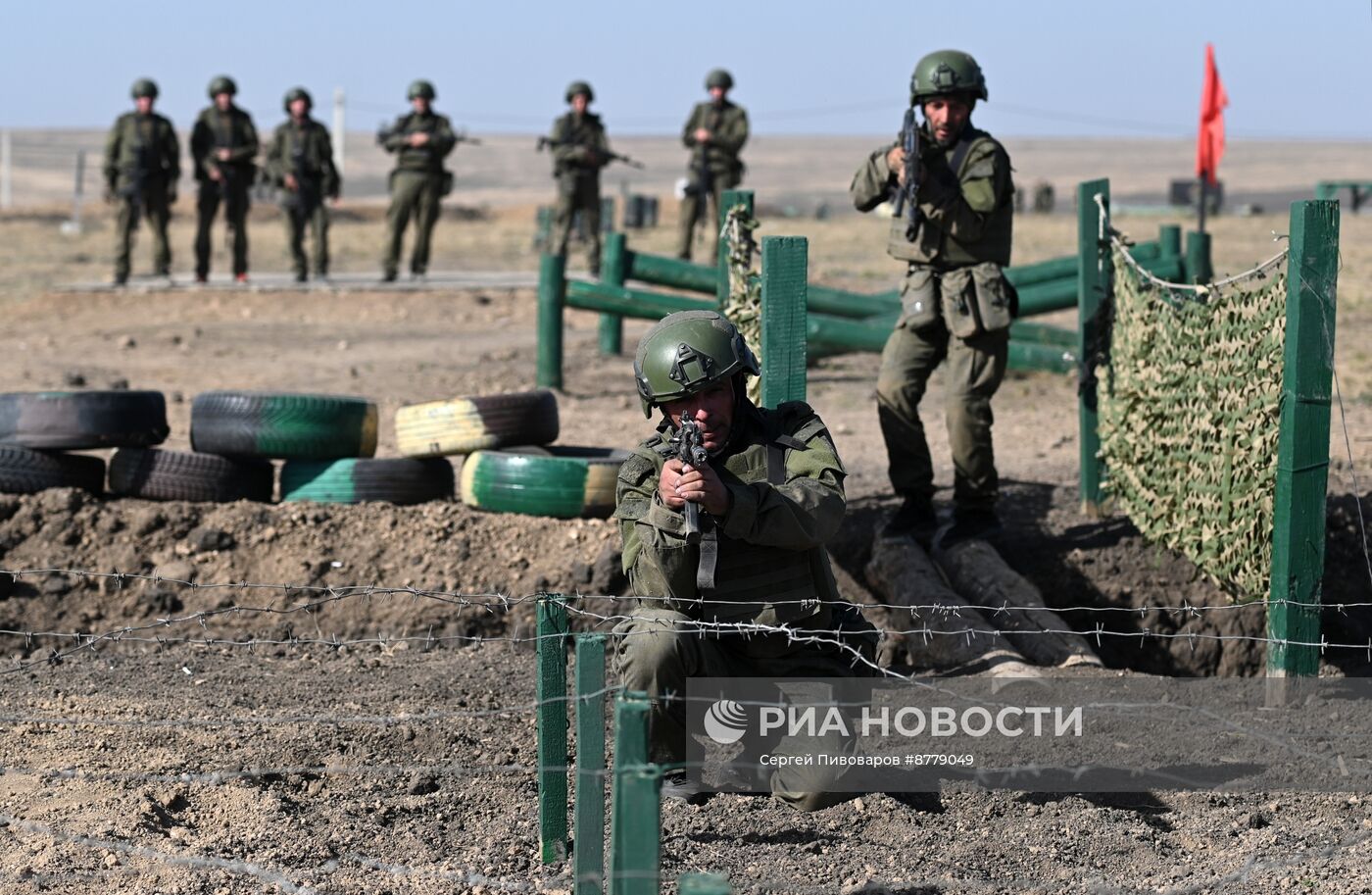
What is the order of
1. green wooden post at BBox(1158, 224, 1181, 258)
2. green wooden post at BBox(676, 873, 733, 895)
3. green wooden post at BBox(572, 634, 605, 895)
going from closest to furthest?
green wooden post at BBox(676, 873, 733, 895), green wooden post at BBox(572, 634, 605, 895), green wooden post at BBox(1158, 224, 1181, 258)

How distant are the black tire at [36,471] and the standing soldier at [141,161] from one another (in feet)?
32.1

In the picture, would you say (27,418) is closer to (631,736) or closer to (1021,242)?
(631,736)

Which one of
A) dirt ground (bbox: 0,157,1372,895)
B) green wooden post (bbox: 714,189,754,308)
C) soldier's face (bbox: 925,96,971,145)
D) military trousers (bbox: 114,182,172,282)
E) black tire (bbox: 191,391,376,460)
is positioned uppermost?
military trousers (bbox: 114,182,172,282)

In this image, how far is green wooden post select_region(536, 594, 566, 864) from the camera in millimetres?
4406

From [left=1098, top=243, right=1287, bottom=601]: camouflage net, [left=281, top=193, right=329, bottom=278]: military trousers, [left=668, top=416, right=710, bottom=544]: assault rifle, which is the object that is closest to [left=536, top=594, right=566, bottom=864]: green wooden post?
[left=668, top=416, right=710, bottom=544]: assault rifle

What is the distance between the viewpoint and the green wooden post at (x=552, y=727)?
14.5 ft

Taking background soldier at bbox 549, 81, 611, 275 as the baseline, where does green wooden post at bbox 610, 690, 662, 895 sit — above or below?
below

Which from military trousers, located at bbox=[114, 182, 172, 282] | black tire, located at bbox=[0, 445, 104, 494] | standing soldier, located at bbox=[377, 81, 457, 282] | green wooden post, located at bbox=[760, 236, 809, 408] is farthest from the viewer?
standing soldier, located at bbox=[377, 81, 457, 282]

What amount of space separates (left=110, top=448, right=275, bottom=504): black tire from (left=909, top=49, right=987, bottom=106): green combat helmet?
337 cm

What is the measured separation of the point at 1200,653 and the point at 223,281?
13689 millimetres

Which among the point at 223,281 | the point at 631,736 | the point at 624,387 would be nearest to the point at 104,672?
the point at 631,736

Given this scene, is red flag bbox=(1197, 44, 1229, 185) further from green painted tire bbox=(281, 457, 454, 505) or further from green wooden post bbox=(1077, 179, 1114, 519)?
green painted tire bbox=(281, 457, 454, 505)

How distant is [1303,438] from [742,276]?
8.76 ft

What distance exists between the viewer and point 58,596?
7.51 m
